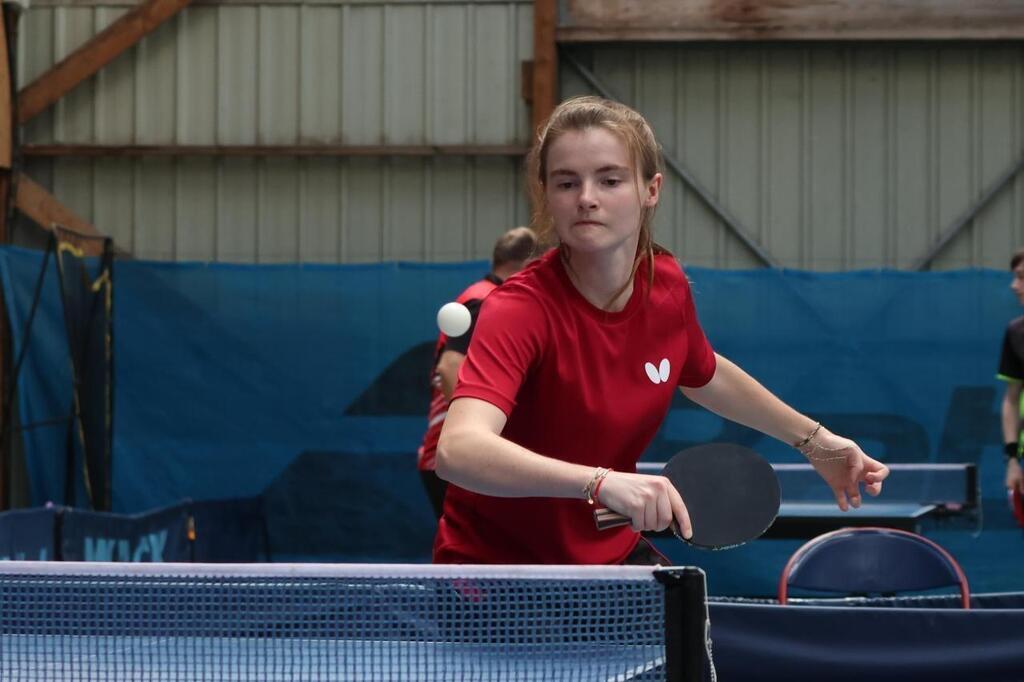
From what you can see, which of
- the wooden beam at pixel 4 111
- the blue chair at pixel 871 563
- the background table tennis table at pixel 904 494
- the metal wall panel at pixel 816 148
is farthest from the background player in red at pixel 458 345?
the wooden beam at pixel 4 111

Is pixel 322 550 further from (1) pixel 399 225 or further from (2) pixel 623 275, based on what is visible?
(2) pixel 623 275

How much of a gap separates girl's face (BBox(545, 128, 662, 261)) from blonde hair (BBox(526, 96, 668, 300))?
0.02 metres

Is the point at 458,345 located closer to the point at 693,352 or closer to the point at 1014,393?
the point at 693,352

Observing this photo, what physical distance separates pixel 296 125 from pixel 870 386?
12.1 ft

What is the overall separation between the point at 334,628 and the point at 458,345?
2.78 meters

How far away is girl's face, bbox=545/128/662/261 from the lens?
1.87m

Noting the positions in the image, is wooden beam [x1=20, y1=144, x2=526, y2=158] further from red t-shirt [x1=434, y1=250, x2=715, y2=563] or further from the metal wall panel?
red t-shirt [x1=434, y1=250, x2=715, y2=563]

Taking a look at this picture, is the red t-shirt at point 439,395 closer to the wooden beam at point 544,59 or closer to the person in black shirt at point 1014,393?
the person in black shirt at point 1014,393

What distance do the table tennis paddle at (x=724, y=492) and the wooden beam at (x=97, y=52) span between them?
717 centimetres

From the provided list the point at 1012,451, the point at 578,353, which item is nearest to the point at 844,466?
the point at 578,353

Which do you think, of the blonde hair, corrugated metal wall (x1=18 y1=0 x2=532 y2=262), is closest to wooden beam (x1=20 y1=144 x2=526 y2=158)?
corrugated metal wall (x1=18 y1=0 x2=532 y2=262)

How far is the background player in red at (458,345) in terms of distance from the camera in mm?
4555

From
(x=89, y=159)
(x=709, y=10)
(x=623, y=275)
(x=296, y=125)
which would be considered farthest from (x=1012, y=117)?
(x=623, y=275)

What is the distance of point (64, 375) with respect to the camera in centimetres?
727
